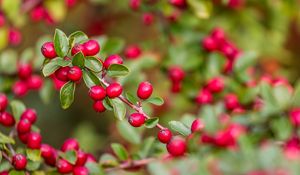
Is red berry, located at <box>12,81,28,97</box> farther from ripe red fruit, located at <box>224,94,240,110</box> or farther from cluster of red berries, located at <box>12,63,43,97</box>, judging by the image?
ripe red fruit, located at <box>224,94,240,110</box>

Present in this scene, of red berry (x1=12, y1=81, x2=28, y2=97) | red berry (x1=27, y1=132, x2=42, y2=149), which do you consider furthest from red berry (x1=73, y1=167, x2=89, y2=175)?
red berry (x1=12, y1=81, x2=28, y2=97)

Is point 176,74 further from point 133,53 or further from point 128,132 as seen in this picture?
point 128,132

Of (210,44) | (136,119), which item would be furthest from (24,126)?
(210,44)

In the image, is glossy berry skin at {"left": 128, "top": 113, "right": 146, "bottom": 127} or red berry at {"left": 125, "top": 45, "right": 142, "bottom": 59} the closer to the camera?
glossy berry skin at {"left": 128, "top": 113, "right": 146, "bottom": 127}

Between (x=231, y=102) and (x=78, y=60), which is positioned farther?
(x=231, y=102)

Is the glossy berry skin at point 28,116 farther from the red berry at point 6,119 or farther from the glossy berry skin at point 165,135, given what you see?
the glossy berry skin at point 165,135

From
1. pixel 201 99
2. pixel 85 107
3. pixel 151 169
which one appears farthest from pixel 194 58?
pixel 85 107
